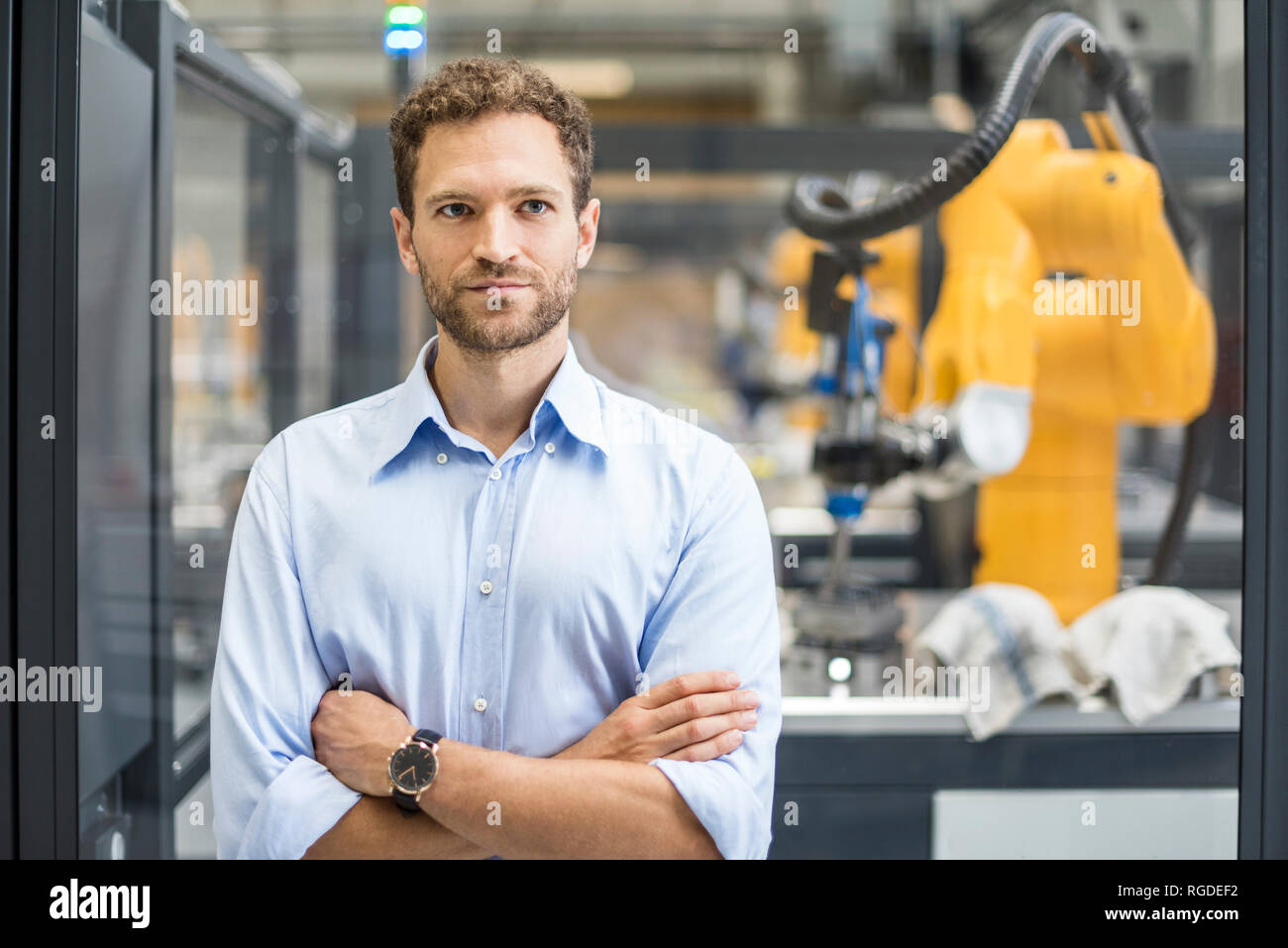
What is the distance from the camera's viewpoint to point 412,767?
114cm

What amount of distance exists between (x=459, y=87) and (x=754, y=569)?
616 millimetres

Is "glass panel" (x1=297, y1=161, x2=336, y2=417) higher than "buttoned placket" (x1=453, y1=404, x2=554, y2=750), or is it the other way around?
"glass panel" (x1=297, y1=161, x2=336, y2=417)

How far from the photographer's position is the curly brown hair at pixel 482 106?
1.16 m

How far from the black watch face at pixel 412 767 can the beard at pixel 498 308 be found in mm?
442

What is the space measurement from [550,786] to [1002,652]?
0.99 meters

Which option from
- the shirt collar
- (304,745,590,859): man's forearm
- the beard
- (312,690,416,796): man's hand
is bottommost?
(304,745,590,859): man's forearm

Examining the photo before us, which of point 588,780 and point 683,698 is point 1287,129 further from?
point 588,780

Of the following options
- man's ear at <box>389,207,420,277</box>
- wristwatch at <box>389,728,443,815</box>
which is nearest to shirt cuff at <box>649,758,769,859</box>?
wristwatch at <box>389,728,443,815</box>

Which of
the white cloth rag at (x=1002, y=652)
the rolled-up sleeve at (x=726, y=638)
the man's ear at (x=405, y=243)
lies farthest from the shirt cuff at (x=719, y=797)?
the white cloth rag at (x=1002, y=652)

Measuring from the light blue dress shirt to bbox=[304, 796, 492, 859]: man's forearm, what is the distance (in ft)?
0.14

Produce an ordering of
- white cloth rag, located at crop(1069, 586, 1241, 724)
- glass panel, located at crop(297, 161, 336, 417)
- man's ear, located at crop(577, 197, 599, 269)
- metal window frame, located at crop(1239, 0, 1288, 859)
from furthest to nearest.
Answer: glass panel, located at crop(297, 161, 336, 417)
white cloth rag, located at crop(1069, 586, 1241, 724)
metal window frame, located at crop(1239, 0, 1288, 859)
man's ear, located at crop(577, 197, 599, 269)

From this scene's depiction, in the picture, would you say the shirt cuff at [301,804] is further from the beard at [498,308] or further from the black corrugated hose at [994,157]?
the black corrugated hose at [994,157]

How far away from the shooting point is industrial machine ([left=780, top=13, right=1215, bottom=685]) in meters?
1.82

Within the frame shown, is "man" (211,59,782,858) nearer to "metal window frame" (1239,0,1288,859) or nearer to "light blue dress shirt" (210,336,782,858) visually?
"light blue dress shirt" (210,336,782,858)
